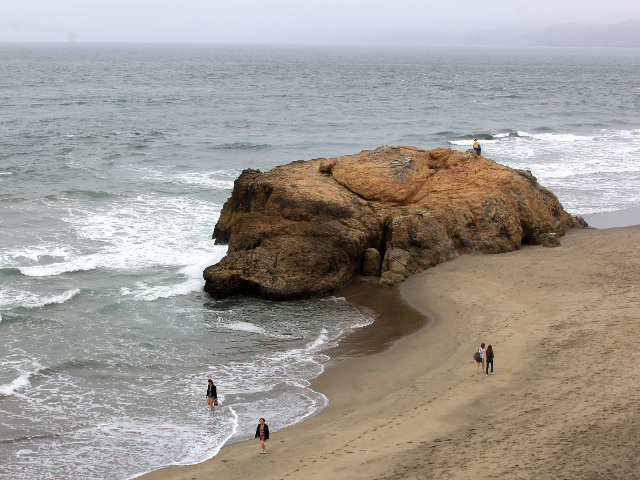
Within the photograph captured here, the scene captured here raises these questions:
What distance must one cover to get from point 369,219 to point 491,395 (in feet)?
27.5

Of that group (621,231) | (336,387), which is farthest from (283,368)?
(621,231)

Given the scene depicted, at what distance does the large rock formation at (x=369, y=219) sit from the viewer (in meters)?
18.0

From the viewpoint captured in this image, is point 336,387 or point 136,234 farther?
point 136,234

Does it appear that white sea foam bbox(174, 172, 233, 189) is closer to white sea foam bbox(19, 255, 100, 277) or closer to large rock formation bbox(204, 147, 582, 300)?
large rock formation bbox(204, 147, 582, 300)

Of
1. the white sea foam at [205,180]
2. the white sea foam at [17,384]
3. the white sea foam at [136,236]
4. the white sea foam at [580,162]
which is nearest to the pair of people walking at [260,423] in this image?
the white sea foam at [17,384]

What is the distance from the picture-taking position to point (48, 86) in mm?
76000

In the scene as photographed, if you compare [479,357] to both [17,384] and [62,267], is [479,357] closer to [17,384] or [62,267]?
[17,384]

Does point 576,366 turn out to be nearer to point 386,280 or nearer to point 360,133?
point 386,280

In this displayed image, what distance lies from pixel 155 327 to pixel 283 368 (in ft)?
13.5

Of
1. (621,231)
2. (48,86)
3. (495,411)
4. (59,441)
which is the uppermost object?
(48,86)

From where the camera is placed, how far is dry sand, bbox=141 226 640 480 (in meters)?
9.66

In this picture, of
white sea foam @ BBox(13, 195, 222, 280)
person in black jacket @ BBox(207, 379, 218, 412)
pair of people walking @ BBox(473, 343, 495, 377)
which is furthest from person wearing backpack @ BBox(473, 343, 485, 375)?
white sea foam @ BBox(13, 195, 222, 280)

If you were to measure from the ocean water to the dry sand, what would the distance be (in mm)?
1237

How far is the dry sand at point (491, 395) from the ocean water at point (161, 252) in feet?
4.06
